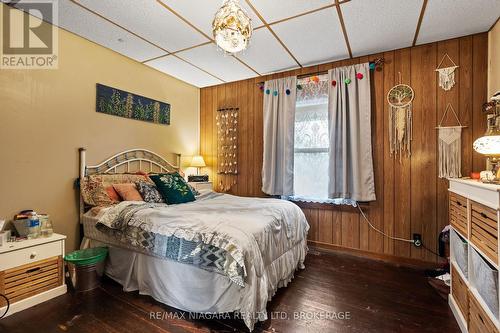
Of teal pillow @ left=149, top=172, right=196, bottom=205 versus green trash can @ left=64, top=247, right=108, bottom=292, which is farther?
teal pillow @ left=149, top=172, right=196, bottom=205

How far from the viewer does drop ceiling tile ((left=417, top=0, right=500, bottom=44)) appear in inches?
81.7

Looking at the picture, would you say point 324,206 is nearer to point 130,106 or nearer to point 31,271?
point 130,106

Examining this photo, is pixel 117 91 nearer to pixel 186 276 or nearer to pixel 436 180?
pixel 186 276

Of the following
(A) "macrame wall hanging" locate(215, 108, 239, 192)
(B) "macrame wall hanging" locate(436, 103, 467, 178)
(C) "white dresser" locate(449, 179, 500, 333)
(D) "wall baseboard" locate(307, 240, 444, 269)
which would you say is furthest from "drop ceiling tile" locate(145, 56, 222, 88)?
(C) "white dresser" locate(449, 179, 500, 333)

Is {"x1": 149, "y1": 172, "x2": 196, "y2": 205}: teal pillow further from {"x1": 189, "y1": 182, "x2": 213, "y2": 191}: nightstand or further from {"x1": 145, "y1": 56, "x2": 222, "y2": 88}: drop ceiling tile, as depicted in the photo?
{"x1": 145, "y1": 56, "x2": 222, "y2": 88}: drop ceiling tile

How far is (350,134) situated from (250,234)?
6.80 feet

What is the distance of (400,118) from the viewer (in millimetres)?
2873

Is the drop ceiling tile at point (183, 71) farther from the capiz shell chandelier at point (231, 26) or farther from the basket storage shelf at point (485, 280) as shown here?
the basket storage shelf at point (485, 280)

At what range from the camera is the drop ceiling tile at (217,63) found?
9.88 feet

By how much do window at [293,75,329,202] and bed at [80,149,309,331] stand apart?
897mm

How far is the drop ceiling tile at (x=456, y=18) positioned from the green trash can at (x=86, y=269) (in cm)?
371

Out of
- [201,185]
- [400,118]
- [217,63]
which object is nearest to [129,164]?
[201,185]

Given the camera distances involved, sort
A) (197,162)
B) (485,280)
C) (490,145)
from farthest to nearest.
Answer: (197,162)
(490,145)
(485,280)

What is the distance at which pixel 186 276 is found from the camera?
1.82 m
